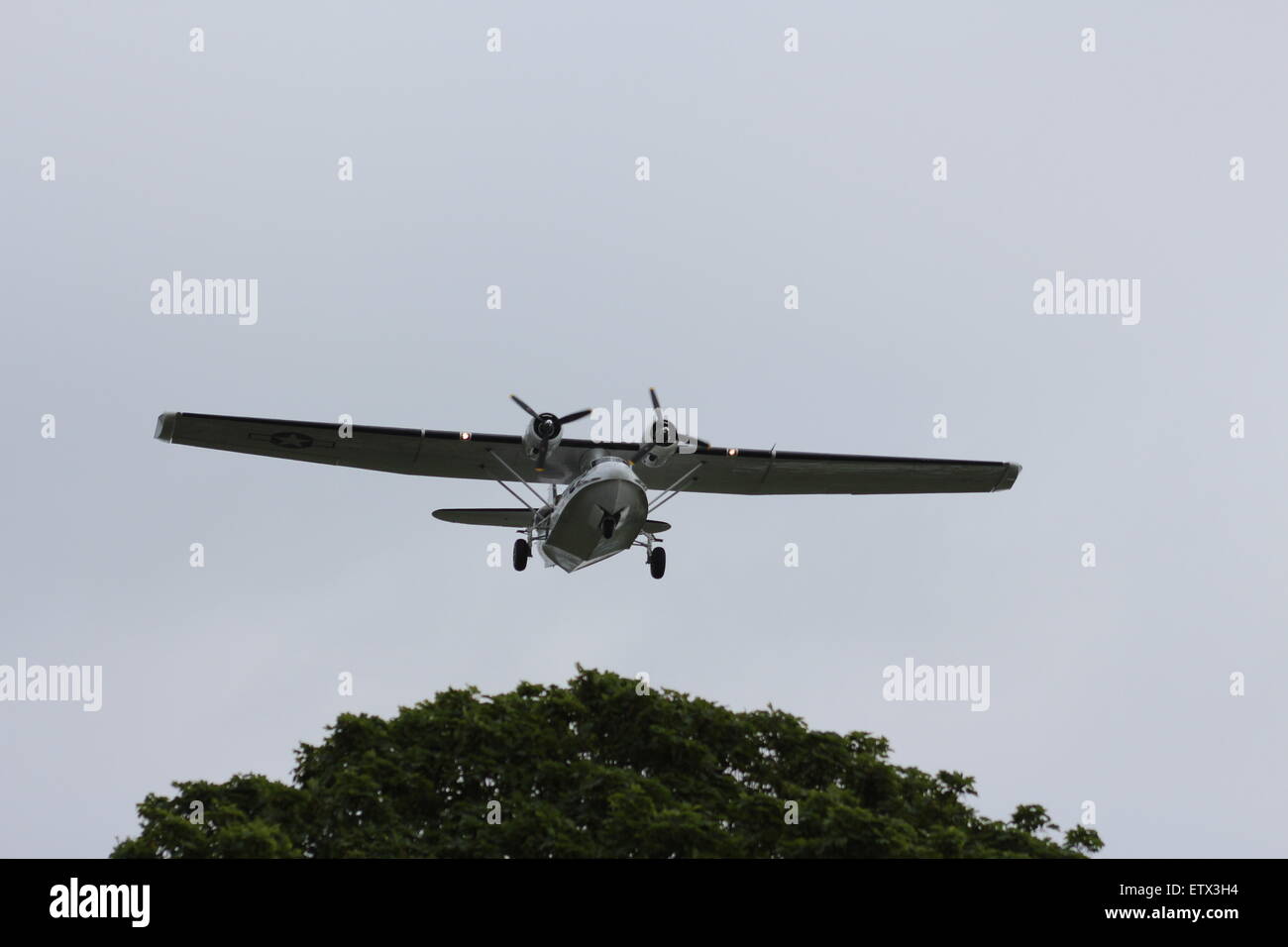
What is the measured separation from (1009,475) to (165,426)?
17602 millimetres

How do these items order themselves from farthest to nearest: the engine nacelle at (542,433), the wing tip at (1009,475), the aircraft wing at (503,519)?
the wing tip at (1009,475), the aircraft wing at (503,519), the engine nacelle at (542,433)

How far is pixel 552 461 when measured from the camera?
28500mm

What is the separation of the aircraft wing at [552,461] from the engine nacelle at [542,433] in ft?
1.80

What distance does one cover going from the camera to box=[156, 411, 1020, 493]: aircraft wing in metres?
27.7

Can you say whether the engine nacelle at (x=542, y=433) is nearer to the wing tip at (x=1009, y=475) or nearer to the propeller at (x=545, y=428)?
the propeller at (x=545, y=428)

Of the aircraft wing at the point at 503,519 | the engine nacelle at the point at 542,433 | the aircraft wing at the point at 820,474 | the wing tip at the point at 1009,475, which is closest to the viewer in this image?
the engine nacelle at the point at 542,433

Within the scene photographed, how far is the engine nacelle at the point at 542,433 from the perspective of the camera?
26891 mm

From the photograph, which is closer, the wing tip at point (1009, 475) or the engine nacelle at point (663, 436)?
the engine nacelle at point (663, 436)

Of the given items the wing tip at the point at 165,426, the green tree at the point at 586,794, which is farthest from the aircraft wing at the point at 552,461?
the green tree at the point at 586,794
